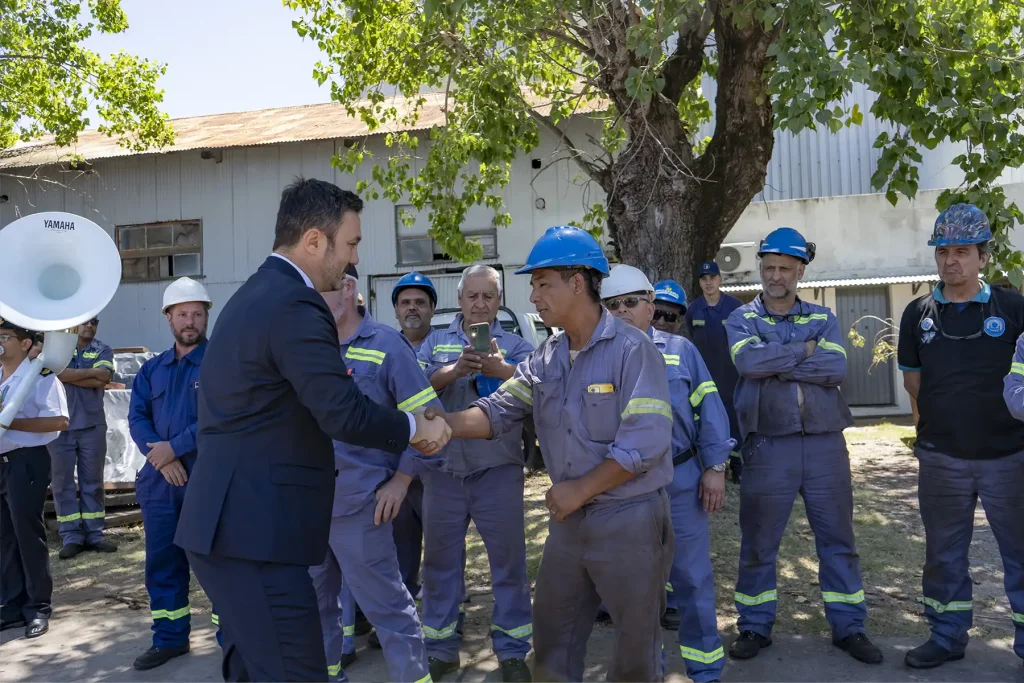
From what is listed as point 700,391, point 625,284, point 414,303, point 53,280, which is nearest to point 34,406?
point 53,280

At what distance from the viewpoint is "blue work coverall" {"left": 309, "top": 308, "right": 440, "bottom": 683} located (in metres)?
4.16

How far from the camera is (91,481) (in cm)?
841

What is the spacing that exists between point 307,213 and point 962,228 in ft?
11.4

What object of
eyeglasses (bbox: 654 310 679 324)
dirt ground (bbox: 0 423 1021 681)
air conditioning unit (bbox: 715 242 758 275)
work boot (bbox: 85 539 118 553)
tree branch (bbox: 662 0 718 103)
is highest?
tree branch (bbox: 662 0 718 103)

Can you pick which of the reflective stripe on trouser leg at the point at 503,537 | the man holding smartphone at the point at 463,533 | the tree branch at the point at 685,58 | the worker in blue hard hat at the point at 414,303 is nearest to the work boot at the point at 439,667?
the man holding smartphone at the point at 463,533

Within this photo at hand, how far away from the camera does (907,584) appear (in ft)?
20.6

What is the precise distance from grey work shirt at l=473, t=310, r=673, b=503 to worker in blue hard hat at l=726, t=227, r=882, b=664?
180 centimetres

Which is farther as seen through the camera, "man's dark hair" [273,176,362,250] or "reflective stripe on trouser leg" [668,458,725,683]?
"reflective stripe on trouser leg" [668,458,725,683]

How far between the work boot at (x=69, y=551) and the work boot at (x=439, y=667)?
182 inches

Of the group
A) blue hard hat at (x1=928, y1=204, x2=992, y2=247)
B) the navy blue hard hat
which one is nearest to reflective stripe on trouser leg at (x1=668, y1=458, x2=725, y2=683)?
blue hard hat at (x1=928, y1=204, x2=992, y2=247)

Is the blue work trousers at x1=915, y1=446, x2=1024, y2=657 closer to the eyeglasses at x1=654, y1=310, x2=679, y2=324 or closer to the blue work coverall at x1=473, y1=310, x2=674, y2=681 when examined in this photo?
the eyeglasses at x1=654, y1=310, x2=679, y2=324

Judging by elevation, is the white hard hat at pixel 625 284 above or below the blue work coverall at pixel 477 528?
above

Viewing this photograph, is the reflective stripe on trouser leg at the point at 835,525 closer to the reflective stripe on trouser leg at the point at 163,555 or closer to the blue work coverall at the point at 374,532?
the blue work coverall at the point at 374,532

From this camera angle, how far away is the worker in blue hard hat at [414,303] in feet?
19.7
